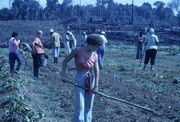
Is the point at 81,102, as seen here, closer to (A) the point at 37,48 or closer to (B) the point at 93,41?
(B) the point at 93,41

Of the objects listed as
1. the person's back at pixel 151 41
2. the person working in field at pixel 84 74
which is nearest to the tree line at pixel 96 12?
the person's back at pixel 151 41

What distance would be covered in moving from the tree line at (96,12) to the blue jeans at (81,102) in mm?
60853

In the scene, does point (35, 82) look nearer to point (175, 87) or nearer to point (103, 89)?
point (103, 89)

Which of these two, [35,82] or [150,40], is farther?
[150,40]

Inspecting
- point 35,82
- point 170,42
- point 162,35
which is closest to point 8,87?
point 35,82

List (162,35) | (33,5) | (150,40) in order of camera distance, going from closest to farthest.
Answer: (150,40)
(162,35)
(33,5)

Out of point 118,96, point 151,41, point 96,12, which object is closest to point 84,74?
point 118,96

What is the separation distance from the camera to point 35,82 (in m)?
9.48

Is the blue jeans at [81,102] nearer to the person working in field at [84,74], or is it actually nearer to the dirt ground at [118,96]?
the person working in field at [84,74]

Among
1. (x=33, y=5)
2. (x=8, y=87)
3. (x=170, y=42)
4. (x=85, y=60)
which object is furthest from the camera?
(x=33, y=5)

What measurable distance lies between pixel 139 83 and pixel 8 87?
168 inches

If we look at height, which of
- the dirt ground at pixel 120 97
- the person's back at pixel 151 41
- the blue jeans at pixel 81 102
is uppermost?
the person's back at pixel 151 41

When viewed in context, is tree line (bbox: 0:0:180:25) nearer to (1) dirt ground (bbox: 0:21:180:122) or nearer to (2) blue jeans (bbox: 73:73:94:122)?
(1) dirt ground (bbox: 0:21:180:122)

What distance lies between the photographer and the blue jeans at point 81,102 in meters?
4.50
